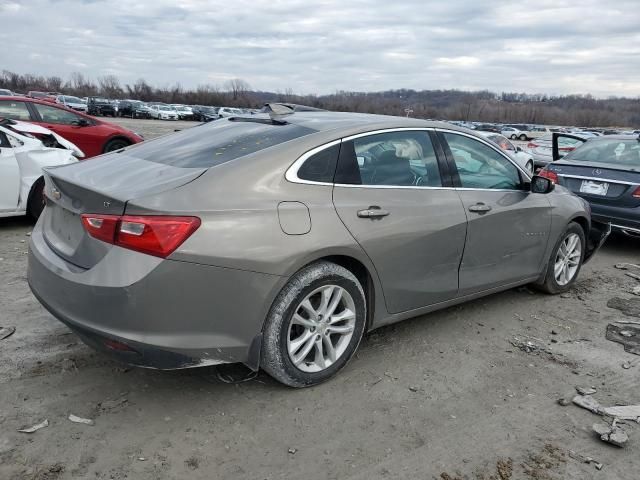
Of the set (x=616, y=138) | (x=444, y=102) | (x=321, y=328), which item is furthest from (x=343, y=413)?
(x=444, y=102)

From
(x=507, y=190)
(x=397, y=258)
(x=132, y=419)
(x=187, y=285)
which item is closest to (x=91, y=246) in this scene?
(x=187, y=285)

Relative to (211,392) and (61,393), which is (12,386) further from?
(211,392)

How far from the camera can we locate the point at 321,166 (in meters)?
3.33

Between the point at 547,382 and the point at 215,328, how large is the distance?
219 centimetres

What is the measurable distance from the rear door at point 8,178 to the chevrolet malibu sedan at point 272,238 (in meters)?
3.65

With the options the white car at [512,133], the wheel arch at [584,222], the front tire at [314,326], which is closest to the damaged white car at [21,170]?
the front tire at [314,326]

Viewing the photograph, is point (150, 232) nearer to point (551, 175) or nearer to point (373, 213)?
point (373, 213)

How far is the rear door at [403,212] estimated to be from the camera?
3412mm

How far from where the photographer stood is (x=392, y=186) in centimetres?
364

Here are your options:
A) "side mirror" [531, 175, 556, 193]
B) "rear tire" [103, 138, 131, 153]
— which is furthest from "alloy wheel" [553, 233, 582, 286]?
"rear tire" [103, 138, 131, 153]

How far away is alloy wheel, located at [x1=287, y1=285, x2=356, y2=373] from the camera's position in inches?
127

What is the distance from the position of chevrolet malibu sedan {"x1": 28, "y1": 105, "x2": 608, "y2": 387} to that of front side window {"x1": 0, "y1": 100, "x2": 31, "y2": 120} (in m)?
7.57

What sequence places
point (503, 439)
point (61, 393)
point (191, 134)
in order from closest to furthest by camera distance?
point (503, 439)
point (61, 393)
point (191, 134)

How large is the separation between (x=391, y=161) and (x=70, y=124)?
926 cm
